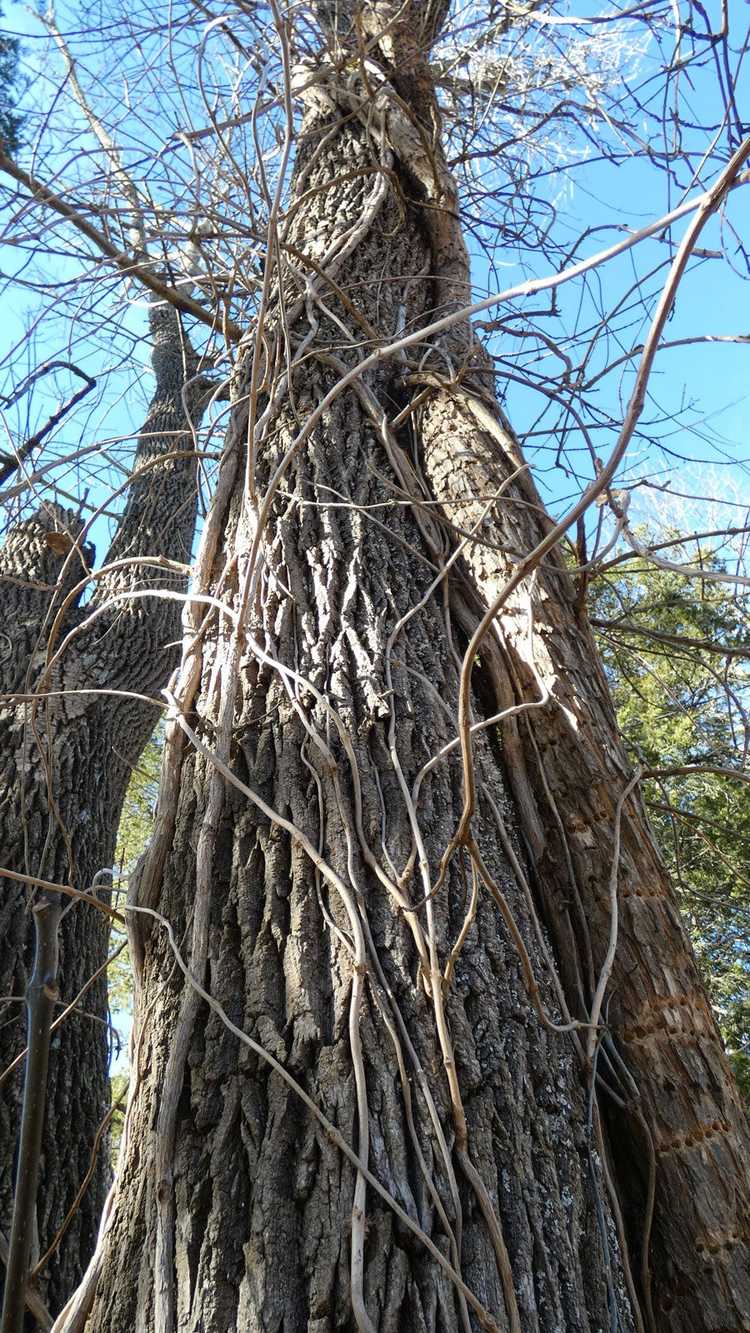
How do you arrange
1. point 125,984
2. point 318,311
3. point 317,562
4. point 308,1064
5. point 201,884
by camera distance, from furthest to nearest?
1. point 125,984
2. point 318,311
3. point 317,562
4. point 201,884
5. point 308,1064

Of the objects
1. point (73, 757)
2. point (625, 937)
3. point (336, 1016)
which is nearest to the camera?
point (336, 1016)

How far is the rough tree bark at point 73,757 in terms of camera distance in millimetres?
2078

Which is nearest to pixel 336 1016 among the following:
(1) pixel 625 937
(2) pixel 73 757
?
(1) pixel 625 937

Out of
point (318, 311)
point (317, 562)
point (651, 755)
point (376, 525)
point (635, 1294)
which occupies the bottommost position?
point (635, 1294)

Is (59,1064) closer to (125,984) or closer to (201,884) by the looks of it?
(201,884)

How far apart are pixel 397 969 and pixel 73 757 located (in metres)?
1.89

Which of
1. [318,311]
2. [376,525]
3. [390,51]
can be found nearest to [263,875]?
[376,525]

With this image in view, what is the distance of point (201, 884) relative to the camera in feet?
3.76

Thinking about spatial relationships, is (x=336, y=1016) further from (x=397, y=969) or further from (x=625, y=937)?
(x=625, y=937)

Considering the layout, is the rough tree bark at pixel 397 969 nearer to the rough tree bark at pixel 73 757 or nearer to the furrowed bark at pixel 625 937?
the furrowed bark at pixel 625 937

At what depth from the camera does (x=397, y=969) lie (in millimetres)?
1072

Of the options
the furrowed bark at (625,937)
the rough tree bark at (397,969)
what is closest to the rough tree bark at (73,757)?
the rough tree bark at (397,969)

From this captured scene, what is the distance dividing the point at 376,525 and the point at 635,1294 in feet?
3.69

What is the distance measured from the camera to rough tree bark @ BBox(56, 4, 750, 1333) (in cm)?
91
